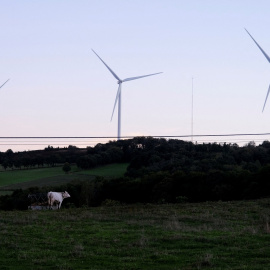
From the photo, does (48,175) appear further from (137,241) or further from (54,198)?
(137,241)

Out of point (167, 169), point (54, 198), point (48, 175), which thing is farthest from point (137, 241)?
point (48, 175)

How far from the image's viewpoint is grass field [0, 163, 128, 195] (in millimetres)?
70600

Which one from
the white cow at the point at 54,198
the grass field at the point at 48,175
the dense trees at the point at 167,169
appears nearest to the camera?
the white cow at the point at 54,198

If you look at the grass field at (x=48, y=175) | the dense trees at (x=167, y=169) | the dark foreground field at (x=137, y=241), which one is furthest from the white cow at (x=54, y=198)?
the grass field at (x=48, y=175)

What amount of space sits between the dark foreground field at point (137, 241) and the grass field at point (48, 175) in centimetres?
4369

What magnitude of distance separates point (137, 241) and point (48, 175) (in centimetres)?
6080

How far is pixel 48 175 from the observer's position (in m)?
77.1

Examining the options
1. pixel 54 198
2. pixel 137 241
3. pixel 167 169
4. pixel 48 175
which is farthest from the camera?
pixel 48 175

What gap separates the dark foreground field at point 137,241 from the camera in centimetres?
1432

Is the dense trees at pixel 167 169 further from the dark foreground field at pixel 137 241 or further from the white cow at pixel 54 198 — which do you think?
the dark foreground field at pixel 137 241

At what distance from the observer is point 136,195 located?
5091cm

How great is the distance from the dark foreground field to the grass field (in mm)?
43686

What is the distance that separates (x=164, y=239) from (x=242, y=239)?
2425 mm

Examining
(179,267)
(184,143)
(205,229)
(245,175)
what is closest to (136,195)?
(245,175)
